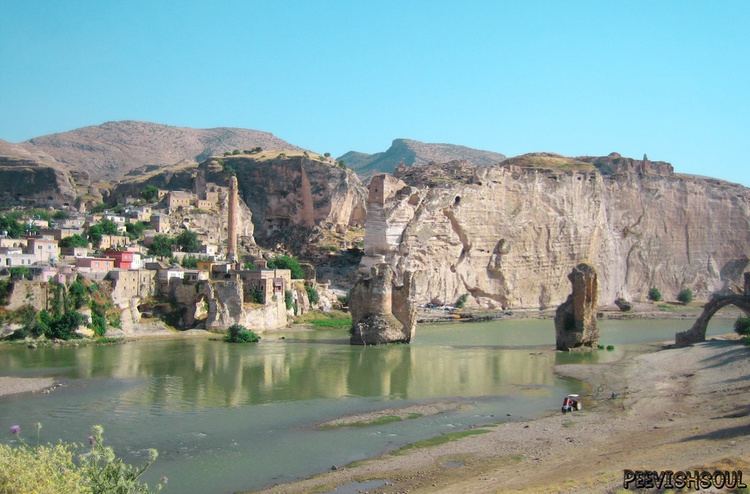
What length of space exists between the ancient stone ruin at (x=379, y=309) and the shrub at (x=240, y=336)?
4.23 m

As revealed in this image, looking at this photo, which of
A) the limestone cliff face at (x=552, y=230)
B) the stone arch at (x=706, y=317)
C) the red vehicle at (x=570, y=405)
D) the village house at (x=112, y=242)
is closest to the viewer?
the red vehicle at (x=570, y=405)

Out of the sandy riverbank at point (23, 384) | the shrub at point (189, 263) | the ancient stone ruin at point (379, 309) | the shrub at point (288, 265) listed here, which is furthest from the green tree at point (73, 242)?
the sandy riverbank at point (23, 384)

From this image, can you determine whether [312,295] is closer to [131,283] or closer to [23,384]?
[131,283]

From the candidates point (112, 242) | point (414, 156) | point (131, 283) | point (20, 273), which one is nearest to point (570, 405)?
point (131, 283)

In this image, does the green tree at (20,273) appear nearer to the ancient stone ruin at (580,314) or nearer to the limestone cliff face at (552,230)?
the ancient stone ruin at (580,314)

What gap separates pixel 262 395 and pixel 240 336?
1326 cm

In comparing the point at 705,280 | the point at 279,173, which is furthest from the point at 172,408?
the point at 705,280

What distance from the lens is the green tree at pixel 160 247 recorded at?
4689cm

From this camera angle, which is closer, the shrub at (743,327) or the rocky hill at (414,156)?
the shrub at (743,327)

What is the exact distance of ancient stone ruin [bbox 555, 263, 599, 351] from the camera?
3297 centimetres

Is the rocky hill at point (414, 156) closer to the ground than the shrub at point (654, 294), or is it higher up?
higher up

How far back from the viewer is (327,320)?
4572 cm

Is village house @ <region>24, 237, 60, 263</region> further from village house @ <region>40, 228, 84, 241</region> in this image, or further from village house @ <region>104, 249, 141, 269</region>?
village house @ <region>40, 228, 84, 241</region>

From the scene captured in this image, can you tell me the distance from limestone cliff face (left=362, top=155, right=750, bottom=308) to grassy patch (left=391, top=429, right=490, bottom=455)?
39.4 meters
